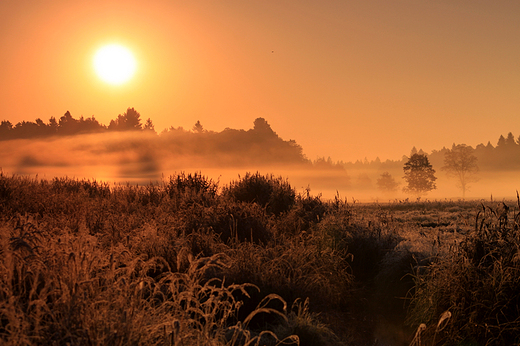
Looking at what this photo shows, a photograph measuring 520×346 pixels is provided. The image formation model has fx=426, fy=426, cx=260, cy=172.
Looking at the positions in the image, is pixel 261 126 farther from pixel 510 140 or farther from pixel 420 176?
pixel 420 176

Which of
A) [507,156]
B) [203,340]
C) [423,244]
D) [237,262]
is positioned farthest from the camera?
[507,156]

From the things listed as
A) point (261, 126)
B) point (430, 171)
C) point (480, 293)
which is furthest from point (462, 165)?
point (480, 293)

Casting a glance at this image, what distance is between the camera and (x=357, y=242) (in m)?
9.35

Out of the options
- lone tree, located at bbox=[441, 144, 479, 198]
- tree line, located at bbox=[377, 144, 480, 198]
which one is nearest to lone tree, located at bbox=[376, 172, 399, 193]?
tree line, located at bbox=[377, 144, 480, 198]

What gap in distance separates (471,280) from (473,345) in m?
0.79

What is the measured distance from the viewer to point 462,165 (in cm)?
8725

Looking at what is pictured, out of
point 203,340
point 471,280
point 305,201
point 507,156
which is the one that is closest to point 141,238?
point 203,340

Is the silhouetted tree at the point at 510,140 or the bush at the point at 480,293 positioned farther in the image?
the silhouetted tree at the point at 510,140

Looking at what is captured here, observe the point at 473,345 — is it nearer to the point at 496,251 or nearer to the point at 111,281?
the point at 496,251

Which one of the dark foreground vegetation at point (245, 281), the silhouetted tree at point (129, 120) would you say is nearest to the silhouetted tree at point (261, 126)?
the silhouetted tree at point (129, 120)

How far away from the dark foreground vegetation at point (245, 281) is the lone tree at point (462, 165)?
8385 centimetres

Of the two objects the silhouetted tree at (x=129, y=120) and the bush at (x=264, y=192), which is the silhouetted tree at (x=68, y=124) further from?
the bush at (x=264, y=192)

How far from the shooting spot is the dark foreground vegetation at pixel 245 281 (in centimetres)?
362

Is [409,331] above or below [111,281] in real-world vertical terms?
below
